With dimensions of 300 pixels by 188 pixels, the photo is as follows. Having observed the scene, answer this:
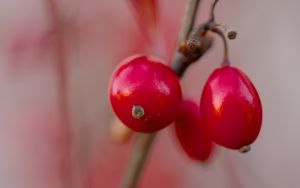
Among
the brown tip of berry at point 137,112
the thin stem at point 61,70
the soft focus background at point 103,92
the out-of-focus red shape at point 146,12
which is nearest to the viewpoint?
the brown tip of berry at point 137,112

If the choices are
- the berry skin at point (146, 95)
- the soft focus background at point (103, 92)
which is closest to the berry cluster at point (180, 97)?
the berry skin at point (146, 95)

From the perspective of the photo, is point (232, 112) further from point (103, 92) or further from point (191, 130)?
point (103, 92)

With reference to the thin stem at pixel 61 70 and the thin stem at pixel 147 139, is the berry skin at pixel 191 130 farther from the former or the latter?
the thin stem at pixel 61 70

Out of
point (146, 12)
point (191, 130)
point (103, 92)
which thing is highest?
point (146, 12)

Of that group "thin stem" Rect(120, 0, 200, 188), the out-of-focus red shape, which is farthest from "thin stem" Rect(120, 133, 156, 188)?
the out-of-focus red shape

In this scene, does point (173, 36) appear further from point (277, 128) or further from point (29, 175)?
point (277, 128)

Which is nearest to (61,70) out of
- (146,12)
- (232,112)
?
(146,12)

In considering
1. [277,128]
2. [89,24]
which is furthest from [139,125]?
[277,128]

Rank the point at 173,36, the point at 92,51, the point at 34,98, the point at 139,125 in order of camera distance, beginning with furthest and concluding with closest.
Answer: the point at 34,98 → the point at 92,51 → the point at 173,36 → the point at 139,125
